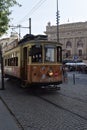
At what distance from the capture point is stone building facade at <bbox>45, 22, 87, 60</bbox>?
112875 millimetres

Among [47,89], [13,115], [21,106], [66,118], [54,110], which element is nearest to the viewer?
[66,118]

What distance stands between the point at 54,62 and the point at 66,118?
975 centimetres

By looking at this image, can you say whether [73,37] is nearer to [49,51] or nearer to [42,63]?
[49,51]

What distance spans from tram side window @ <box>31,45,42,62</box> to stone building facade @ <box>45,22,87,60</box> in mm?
89024

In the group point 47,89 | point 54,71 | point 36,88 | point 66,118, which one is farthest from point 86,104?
point 36,88

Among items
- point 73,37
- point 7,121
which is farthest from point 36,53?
point 73,37

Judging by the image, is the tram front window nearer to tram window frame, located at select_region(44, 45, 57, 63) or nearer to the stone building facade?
tram window frame, located at select_region(44, 45, 57, 63)

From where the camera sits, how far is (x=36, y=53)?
70.2 feet

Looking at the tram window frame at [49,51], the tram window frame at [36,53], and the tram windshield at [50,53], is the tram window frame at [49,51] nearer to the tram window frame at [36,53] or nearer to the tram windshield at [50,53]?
the tram windshield at [50,53]

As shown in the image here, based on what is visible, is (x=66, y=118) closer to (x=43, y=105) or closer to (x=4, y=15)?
(x=43, y=105)

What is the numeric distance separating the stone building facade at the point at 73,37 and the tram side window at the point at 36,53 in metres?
89.0

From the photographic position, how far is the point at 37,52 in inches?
844

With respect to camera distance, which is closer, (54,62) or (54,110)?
(54,110)

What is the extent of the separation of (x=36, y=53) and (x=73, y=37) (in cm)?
9612
